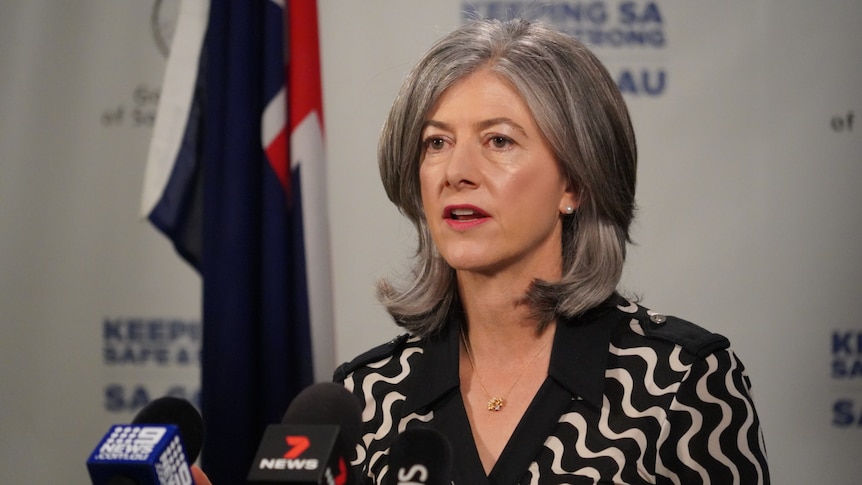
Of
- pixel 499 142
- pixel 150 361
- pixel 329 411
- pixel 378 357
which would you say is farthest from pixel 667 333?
pixel 150 361

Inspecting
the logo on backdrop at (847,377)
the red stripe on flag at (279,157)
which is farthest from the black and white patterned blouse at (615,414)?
the logo on backdrop at (847,377)

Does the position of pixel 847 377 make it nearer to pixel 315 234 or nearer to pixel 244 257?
pixel 315 234

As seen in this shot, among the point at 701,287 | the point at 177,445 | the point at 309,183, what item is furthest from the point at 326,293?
the point at 177,445

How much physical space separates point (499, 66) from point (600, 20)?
149 cm

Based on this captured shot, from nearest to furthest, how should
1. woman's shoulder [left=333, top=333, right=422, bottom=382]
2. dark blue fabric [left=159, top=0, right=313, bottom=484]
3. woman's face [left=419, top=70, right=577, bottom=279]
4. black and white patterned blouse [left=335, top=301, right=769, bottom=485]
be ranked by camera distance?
1. black and white patterned blouse [left=335, top=301, right=769, bottom=485]
2. woman's face [left=419, top=70, right=577, bottom=279]
3. woman's shoulder [left=333, top=333, right=422, bottom=382]
4. dark blue fabric [left=159, top=0, right=313, bottom=484]

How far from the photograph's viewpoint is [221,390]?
285 centimetres

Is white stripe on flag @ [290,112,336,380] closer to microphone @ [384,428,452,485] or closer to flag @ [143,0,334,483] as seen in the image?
flag @ [143,0,334,483]

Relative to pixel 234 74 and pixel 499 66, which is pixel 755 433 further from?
pixel 234 74

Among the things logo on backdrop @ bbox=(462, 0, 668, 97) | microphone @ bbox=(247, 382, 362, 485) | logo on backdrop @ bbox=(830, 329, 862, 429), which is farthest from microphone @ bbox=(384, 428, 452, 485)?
logo on backdrop @ bbox=(830, 329, 862, 429)

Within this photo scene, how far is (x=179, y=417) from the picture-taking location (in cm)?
125

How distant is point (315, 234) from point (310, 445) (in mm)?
1988

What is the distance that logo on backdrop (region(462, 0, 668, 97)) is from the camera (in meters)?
3.14

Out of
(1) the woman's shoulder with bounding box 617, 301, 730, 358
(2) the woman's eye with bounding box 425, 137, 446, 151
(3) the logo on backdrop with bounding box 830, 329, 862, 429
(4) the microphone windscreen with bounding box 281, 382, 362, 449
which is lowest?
(3) the logo on backdrop with bounding box 830, 329, 862, 429

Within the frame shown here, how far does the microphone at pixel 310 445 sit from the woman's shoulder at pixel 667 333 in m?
0.75
